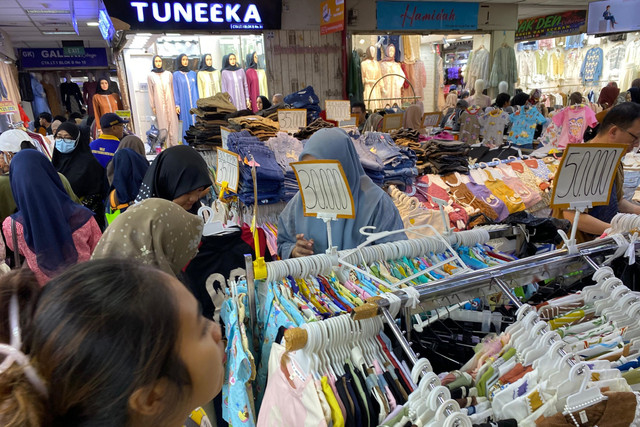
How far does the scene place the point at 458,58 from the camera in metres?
13.2

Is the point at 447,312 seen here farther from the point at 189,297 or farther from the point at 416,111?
the point at 416,111

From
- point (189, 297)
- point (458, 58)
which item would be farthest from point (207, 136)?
point (458, 58)

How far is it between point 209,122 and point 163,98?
3.82m

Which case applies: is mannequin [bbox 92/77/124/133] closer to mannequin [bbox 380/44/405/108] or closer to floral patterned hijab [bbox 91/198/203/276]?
mannequin [bbox 380/44/405/108]

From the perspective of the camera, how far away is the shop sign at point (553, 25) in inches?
431

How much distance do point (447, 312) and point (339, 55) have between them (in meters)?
7.59

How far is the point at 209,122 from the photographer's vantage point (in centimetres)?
471

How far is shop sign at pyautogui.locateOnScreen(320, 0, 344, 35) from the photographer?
21.9ft

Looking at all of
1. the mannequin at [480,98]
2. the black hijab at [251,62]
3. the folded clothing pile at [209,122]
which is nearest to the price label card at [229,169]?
the folded clothing pile at [209,122]

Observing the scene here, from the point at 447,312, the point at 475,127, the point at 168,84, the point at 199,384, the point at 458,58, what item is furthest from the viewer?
the point at 458,58

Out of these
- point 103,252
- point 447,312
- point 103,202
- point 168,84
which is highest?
point 168,84

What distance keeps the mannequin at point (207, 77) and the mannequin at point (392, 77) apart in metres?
3.61

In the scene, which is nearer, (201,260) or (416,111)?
(201,260)

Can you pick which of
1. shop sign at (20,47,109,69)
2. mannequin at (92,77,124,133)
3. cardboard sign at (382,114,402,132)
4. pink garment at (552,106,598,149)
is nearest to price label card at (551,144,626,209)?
cardboard sign at (382,114,402,132)
